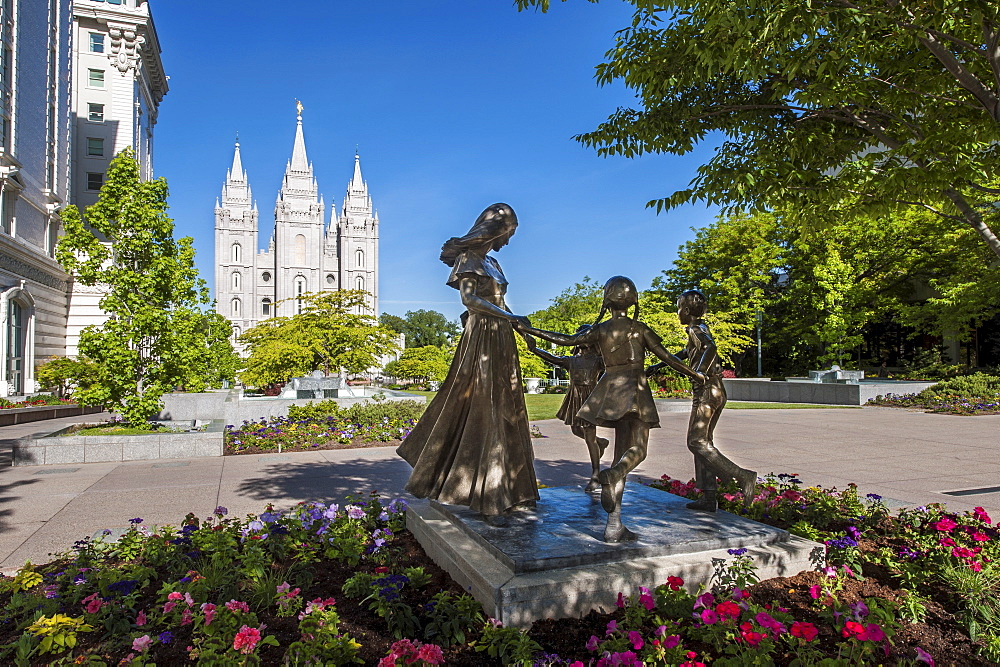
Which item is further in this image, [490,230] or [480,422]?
[490,230]

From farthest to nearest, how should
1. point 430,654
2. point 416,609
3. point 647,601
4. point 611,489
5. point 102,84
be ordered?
point 102,84, point 611,489, point 416,609, point 647,601, point 430,654

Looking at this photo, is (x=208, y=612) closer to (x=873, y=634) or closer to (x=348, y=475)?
(x=873, y=634)

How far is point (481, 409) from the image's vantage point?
4.53 m

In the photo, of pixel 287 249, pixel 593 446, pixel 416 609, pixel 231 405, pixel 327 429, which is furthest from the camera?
pixel 287 249

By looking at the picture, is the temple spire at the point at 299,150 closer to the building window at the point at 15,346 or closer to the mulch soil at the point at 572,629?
the building window at the point at 15,346

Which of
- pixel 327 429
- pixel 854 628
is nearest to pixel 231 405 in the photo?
pixel 327 429

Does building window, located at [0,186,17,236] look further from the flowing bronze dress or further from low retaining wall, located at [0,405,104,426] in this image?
the flowing bronze dress

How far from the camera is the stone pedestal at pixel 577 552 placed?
3346mm

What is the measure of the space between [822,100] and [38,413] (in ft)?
80.0

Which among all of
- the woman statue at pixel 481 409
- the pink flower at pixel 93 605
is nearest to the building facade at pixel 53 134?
the pink flower at pixel 93 605

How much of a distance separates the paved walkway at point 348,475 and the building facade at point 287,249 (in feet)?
329

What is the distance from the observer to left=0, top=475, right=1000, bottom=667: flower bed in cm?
287

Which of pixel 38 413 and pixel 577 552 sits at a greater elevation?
pixel 577 552

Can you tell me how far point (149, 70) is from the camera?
4559 centimetres
